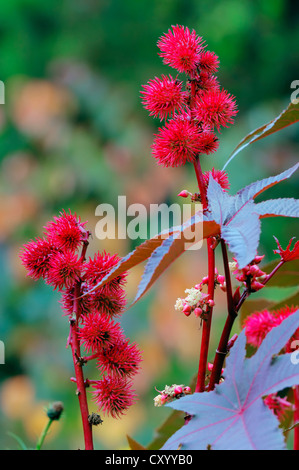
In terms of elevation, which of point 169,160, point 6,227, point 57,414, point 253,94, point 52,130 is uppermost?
point 253,94

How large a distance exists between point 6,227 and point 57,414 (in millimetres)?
1697

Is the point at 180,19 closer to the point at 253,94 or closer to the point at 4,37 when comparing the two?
the point at 253,94

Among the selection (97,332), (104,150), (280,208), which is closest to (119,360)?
(97,332)

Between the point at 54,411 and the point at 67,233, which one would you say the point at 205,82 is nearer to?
the point at 67,233

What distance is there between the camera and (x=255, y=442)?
24 cm

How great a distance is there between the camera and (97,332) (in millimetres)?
333

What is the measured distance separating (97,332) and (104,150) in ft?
6.08

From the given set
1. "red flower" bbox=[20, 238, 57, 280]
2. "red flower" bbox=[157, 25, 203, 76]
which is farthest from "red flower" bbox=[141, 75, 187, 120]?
"red flower" bbox=[20, 238, 57, 280]

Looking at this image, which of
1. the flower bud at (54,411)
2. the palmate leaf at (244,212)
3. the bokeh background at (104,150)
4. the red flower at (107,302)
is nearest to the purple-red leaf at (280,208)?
the palmate leaf at (244,212)

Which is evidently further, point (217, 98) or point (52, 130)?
point (52, 130)

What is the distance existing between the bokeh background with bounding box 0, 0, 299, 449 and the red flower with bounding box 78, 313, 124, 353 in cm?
124

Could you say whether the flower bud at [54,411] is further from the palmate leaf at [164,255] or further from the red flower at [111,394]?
the palmate leaf at [164,255]

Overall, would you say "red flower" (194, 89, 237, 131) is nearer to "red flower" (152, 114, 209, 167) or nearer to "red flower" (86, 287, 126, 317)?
"red flower" (152, 114, 209, 167)

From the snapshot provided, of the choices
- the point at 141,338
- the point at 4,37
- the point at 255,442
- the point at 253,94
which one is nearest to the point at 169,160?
the point at 255,442
